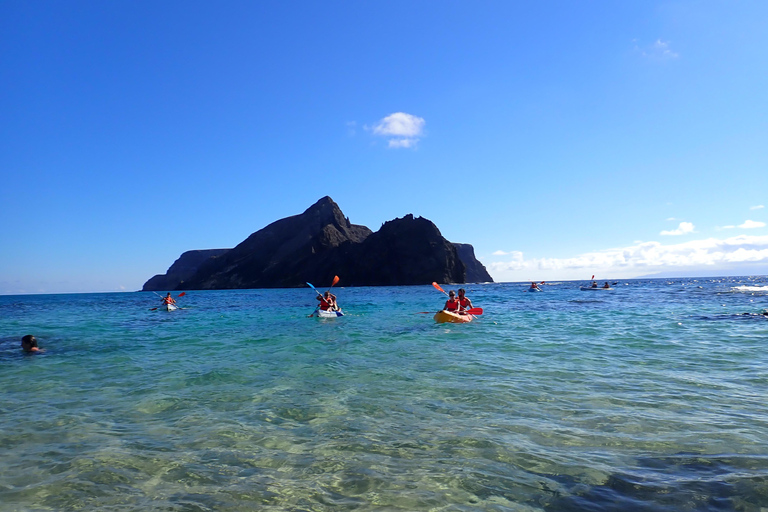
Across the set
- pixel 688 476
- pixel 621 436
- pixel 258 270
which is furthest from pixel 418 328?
pixel 258 270

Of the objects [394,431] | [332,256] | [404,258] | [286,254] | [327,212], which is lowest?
[394,431]

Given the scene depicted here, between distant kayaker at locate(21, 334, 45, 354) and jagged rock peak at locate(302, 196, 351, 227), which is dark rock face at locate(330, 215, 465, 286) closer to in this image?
jagged rock peak at locate(302, 196, 351, 227)

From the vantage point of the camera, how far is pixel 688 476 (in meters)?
4.20

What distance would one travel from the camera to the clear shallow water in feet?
13.3

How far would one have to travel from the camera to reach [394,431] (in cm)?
577

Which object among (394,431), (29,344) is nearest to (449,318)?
(394,431)

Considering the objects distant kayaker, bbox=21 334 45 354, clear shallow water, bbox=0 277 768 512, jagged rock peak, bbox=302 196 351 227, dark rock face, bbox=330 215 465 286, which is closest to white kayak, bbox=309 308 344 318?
clear shallow water, bbox=0 277 768 512

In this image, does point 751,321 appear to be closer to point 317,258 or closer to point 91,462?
point 91,462

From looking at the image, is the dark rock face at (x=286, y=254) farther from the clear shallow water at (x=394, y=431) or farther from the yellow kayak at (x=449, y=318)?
the clear shallow water at (x=394, y=431)

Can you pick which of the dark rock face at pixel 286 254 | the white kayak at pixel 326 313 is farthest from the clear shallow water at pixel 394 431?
the dark rock face at pixel 286 254

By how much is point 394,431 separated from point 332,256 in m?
146

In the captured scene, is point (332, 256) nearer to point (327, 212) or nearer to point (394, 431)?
point (327, 212)

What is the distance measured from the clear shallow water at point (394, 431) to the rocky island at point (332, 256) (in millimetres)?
120201

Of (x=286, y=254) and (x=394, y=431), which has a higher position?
(x=286, y=254)
